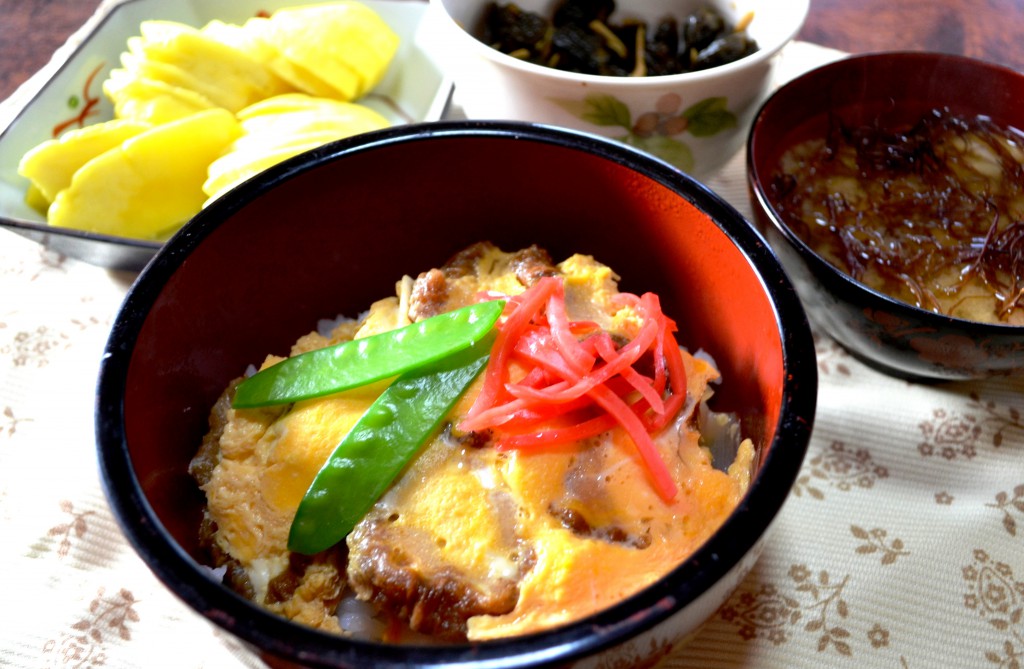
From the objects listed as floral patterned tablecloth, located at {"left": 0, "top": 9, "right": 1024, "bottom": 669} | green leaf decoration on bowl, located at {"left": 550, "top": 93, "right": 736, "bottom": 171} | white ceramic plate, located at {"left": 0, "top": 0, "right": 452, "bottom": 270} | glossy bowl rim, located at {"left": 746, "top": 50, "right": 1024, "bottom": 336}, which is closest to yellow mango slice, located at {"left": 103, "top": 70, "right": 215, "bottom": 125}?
white ceramic plate, located at {"left": 0, "top": 0, "right": 452, "bottom": 270}

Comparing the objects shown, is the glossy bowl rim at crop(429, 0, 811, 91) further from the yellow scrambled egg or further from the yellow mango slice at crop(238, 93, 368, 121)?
the yellow scrambled egg

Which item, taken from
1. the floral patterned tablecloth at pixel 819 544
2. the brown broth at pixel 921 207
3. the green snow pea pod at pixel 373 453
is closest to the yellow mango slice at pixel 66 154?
the floral patterned tablecloth at pixel 819 544

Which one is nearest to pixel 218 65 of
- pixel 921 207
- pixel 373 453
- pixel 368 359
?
pixel 368 359

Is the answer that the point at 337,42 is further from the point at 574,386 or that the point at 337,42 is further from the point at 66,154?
the point at 574,386

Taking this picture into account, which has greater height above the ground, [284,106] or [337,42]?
[337,42]

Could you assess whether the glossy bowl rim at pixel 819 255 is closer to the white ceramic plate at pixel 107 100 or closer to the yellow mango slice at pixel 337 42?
the white ceramic plate at pixel 107 100

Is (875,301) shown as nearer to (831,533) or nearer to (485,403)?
(831,533)

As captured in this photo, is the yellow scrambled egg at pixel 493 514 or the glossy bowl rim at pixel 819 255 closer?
the yellow scrambled egg at pixel 493 514

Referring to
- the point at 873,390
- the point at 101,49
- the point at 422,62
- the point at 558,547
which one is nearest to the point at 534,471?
the point at 558,547
